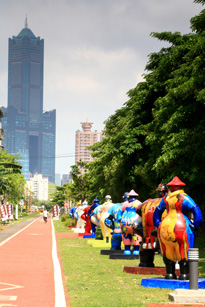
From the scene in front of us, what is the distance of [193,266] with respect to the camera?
8641 mm

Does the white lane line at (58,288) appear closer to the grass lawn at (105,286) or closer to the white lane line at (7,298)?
the grass lawn at (105,286)

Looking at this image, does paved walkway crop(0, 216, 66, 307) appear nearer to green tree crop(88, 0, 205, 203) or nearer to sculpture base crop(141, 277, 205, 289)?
sculpture base crop(141, 277, 205, 289)

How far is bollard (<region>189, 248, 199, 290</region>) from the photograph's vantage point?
28.1ft

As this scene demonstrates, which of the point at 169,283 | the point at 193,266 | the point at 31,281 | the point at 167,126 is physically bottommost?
the point at 31,281

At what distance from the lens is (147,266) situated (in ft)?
40.2

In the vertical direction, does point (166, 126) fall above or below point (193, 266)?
above

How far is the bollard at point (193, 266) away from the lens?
855cm

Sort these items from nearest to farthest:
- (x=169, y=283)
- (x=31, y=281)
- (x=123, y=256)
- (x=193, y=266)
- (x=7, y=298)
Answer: (x=193, y=266)
(x=7, y=298)
(x=169, y=283)
(x=31, y=281)
(x=123, y=256)

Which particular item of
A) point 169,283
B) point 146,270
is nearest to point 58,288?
point 169,283

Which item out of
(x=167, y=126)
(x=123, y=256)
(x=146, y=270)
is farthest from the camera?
(x=167, y=126)

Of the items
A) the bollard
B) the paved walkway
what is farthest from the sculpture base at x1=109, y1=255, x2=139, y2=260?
the bollard

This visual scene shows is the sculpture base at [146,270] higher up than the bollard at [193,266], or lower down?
lower down

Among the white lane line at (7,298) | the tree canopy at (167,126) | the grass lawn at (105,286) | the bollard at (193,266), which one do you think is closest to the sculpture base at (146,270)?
the grass lawn at (105,286)

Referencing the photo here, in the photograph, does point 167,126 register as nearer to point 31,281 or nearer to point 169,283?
point 31,281
